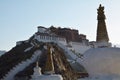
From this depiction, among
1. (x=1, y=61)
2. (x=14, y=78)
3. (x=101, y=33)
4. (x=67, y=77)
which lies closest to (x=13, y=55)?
(x=1, y=61)

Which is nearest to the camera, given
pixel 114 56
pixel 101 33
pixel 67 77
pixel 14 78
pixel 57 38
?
pixel 114 56

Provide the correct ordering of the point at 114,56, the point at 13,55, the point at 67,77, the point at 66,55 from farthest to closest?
the point at 13,55
the point at 66,55
the point at 67,77
the point at 114,56

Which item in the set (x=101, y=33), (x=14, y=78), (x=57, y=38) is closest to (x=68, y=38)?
(x=57, y=38)

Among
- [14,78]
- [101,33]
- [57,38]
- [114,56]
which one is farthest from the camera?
→ [57,38]

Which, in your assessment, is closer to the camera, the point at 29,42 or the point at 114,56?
the point at 114,56

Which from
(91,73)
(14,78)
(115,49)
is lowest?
(14,78)

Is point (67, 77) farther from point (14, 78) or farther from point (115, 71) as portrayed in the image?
point (115, 71)

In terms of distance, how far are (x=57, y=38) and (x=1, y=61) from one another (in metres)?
12.2

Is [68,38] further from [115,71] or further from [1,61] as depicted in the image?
[115,71]

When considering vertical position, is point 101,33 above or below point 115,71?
above

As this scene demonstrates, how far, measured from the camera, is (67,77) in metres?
45.6

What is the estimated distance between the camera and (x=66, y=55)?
210 ft

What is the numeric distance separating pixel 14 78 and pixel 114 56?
43.6m

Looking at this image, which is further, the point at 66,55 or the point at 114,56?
the point at 66,55
